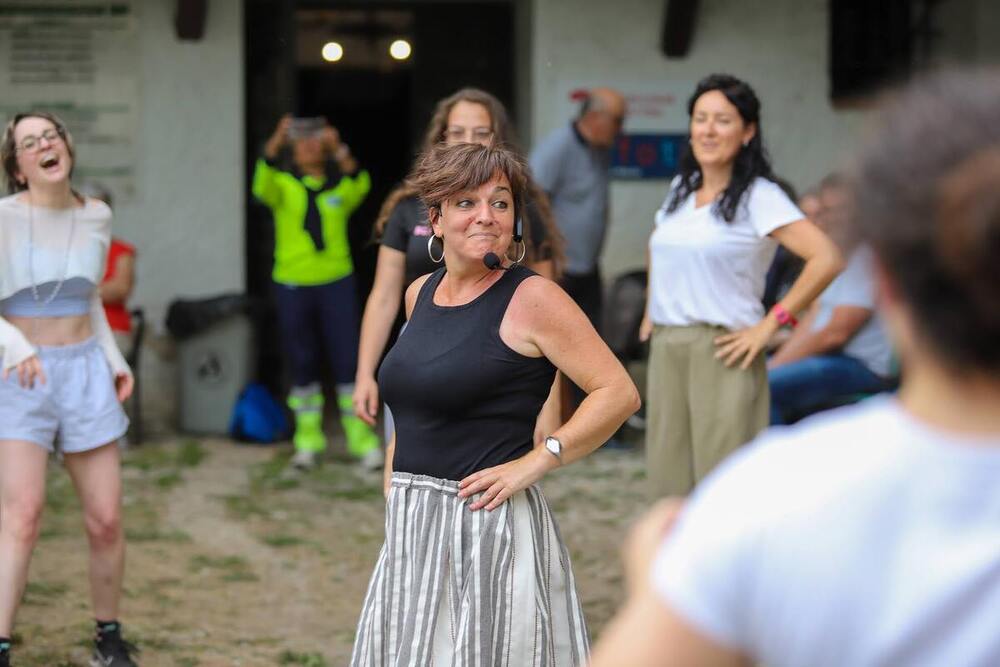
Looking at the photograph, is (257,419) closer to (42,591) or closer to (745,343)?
(42,591)

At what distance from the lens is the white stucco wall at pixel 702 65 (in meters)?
8.88

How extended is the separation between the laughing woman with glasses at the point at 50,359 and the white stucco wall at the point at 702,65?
4.83m

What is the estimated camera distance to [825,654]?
1204 millimetres

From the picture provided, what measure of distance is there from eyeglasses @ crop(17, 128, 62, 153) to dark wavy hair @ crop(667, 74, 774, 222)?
1.94 meters

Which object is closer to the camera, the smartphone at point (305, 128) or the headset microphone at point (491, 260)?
the headset microphone at point (491, 260)

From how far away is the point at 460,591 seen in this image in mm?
2998

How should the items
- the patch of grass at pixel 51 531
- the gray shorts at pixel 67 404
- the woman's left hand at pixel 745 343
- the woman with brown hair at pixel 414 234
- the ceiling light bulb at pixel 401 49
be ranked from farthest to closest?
1. the ceiling light bulb at pixel 401 49
2. the patch of grass at pixel 51 531
3. the woman's left hand at pixel 745 343
4. the woman with brown hair at pixel 414 234
5. the gray shorts at pixel 67 404

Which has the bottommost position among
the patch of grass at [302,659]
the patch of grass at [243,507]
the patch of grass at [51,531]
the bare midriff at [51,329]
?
the patch of grass at [243,507]

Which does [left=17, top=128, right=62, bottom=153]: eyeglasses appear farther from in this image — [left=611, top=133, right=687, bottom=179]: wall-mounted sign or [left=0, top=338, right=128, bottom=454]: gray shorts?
[left=611, top=133, right=687, bottom=179]: wall-mounted sign

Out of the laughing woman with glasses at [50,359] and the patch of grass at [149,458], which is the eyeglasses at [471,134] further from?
the patch of grass at [149,458]

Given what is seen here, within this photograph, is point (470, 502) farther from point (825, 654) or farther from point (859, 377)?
point (859, 377)

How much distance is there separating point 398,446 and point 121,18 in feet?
21.3

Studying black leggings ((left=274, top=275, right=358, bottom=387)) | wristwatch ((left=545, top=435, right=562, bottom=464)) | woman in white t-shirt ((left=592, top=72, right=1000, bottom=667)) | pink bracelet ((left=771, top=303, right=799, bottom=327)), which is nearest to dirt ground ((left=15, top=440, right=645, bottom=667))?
black leggings ((left=274, top=275, right=358, bottom=387))

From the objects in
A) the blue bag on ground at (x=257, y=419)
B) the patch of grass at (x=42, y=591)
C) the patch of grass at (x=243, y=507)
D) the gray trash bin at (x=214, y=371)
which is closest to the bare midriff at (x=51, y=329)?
the patch of grass at (x=42, y=591)
